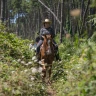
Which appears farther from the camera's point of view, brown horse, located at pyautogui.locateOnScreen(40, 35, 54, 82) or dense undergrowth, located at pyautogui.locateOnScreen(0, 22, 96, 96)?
brown horse, located at pyautogui.locateOnScreen(40, 35, 54, 82)

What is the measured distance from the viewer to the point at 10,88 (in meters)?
7.20

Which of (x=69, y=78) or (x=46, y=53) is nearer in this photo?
(x=69, y=78)

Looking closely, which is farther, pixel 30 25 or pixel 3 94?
pixel 30 25

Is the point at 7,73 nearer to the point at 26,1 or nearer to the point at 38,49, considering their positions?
the point at 38,49

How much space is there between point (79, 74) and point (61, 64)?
619cm

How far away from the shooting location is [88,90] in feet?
18.6

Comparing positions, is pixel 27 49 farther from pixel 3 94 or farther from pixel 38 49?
pixel 3 94

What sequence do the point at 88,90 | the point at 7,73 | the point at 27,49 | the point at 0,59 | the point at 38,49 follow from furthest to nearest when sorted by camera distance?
the point at 27,49 → the point at 38,49 → the point at 0,59 → the point at 7,73 → the point at 88,90

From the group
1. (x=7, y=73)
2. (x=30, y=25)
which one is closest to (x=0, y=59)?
(x=7, y=73)

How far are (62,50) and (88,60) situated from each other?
35.3 ft

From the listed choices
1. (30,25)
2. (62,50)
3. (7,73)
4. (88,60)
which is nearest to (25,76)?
(7,73)

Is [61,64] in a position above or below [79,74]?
below

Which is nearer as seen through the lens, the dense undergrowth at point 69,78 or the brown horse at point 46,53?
the dense undergrowth at point 69,78

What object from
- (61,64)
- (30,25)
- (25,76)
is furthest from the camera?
(30,25)
